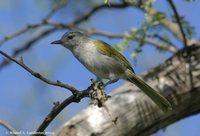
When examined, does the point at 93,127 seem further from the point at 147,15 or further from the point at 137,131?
the point at 147,15

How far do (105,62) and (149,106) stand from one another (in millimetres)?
846

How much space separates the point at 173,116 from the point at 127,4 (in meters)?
1.48

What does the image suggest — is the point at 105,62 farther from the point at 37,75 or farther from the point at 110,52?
the point at 37,75

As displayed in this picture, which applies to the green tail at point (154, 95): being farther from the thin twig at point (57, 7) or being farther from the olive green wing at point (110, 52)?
the thin twig at point (57, 7)

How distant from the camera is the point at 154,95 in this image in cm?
402

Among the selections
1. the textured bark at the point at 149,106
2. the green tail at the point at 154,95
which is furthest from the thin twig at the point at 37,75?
the textured bark at the point at 149,106

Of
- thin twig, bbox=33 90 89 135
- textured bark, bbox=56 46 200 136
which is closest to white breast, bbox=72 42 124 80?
textured bark, bbox=56 46 200 136

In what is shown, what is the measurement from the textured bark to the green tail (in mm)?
440

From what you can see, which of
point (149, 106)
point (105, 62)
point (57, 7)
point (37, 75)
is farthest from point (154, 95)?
point (57, 7)

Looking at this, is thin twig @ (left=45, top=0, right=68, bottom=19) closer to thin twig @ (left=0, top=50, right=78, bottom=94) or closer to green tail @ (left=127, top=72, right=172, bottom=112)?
green tail @ (left=127, top=72, right=172, bottom=112)

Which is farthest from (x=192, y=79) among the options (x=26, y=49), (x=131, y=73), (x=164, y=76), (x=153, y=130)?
(x=26, y=49)

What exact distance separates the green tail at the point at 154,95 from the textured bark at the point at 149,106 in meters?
0.44

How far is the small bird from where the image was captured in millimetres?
4129

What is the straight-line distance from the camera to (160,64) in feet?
17.2
